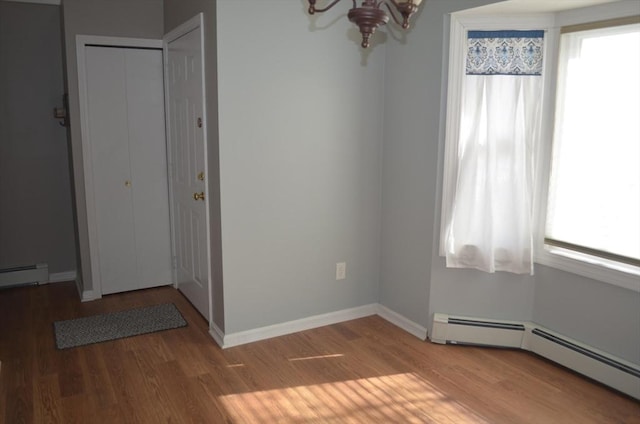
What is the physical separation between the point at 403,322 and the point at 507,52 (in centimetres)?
192

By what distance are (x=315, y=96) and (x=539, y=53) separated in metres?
1.40

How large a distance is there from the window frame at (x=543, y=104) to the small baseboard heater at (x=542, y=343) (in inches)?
16.9

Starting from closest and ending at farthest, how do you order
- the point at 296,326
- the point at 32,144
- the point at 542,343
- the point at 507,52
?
the point at 507,52 < the point at 542,343 < the point at 296,326 < the point at 32,144

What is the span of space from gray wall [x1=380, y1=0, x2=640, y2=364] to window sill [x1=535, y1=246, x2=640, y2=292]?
49 mm

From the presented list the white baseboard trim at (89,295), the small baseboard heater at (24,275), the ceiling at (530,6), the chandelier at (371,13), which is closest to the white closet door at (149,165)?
the white baseboard trim at (89,295)

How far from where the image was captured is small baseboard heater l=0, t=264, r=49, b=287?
4391 millimetres

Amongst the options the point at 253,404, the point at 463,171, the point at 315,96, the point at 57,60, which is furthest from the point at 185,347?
the point at 57,60

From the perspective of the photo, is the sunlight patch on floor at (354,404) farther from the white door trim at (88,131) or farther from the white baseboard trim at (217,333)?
the white door trim at (88,131)

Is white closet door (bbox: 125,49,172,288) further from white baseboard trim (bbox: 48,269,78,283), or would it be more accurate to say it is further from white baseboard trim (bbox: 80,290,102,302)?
white baseboard trim (bbox: 48,269,78,283)

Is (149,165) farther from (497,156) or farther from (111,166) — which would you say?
(497,156)

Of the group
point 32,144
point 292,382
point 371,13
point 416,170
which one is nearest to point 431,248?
point 416,170

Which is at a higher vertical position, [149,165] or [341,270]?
[149,165]

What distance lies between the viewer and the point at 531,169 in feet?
10.1

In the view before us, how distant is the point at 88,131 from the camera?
3.97 meters
